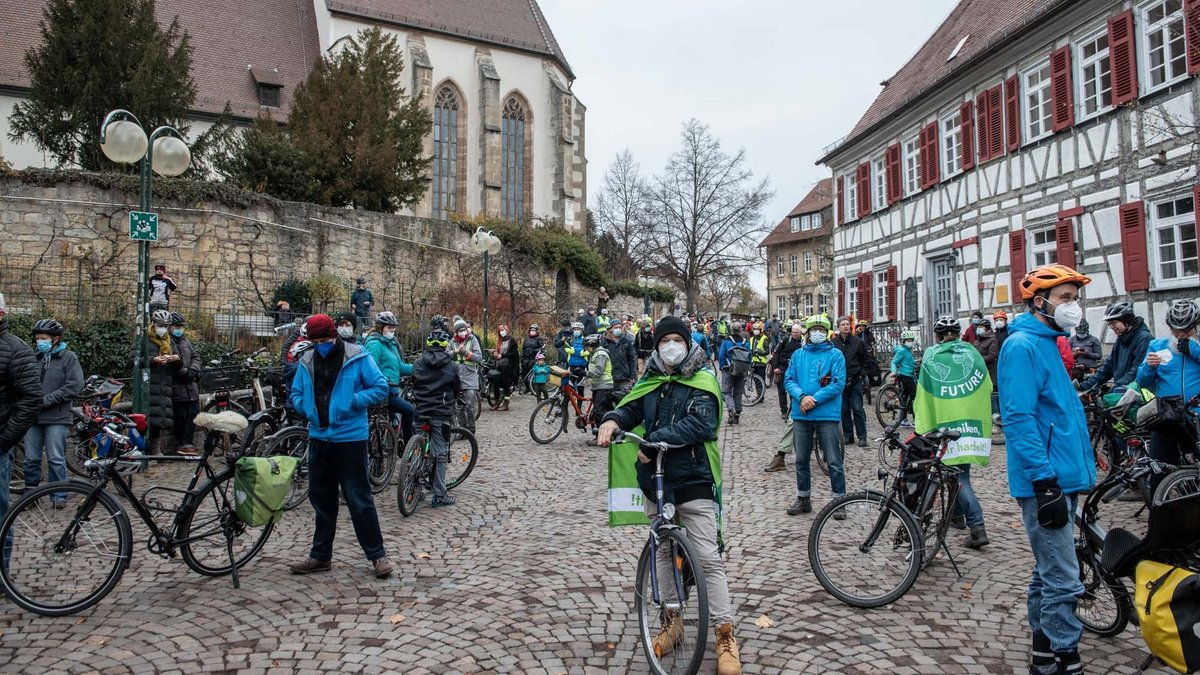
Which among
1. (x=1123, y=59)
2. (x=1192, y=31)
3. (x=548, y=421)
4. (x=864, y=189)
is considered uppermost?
(x=864, y=189)

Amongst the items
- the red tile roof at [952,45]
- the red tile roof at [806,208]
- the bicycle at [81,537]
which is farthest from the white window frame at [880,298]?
the red tile roof at [806,208]

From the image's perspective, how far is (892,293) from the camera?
2223 centimetres

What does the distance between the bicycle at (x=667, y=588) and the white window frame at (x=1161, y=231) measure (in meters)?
12.9

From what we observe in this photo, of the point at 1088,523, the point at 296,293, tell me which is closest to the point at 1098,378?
the point at 1088,523

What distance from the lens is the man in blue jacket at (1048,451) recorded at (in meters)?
3.51

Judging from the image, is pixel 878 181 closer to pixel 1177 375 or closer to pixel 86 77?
pixel 1177 375

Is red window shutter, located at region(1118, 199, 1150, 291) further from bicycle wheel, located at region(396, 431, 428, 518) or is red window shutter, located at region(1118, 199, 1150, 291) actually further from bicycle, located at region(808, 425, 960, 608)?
bicycle wheel, located at region(396, 431, 428, 518)

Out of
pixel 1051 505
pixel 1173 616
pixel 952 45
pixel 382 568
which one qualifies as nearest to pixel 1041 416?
pixel 1051 505

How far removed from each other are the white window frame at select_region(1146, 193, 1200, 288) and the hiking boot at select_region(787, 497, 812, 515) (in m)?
9.77

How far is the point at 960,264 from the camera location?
752 inches

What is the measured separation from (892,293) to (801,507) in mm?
16604

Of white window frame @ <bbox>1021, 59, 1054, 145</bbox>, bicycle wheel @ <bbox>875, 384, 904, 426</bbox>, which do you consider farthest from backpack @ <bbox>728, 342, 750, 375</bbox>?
white window frame @ <bbox>1021, 59, 1054, 145</bbox>

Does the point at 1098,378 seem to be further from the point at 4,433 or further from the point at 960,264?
the point at 960,264

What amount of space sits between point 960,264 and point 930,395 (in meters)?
14.8
